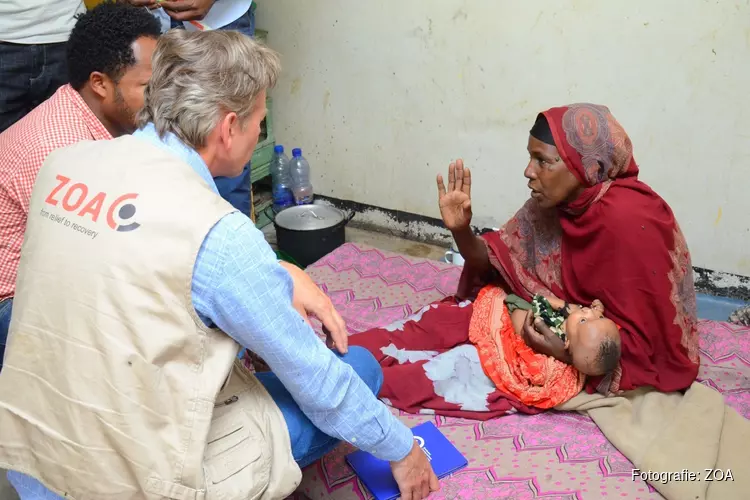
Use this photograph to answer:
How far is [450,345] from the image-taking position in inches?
95.0

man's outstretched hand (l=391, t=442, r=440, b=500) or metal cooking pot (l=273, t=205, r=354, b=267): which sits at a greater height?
man's outstretched hand (l=391, t=442, r=440, b=500)

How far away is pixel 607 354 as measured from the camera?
2.02 m

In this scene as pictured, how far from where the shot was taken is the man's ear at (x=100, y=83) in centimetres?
194

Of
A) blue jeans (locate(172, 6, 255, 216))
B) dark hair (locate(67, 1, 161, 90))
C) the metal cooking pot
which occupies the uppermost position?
dark hair (locate(67, 1, 161, 90))

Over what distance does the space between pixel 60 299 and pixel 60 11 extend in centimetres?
167

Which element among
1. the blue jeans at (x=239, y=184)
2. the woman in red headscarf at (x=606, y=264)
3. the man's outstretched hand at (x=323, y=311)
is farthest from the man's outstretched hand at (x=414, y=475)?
the blue jeans at (x=239, y=184)

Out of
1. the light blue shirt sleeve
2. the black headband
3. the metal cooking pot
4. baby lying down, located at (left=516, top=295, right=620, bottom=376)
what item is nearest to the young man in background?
the light blue shirt sleeve

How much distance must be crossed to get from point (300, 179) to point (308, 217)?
1.70ft

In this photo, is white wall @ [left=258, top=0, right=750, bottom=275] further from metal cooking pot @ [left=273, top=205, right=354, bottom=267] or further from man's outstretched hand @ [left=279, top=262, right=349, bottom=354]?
man's outstretched hand @ [left=279, top=262, right=349, bottom=354]

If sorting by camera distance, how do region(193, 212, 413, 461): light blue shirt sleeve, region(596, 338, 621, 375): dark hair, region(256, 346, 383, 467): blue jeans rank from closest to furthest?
region(193, 212, 413, 461): light blue shirt sleeve < region(256, 346, 383, 467): blue jeans < region(596, 338, 621, 375): dark hair

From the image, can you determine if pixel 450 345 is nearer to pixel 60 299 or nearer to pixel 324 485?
pixel 324 485

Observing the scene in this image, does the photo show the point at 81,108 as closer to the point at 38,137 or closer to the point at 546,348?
the point at 38,137

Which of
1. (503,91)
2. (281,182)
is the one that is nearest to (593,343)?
(503,91)

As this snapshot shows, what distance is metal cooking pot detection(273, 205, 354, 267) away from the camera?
3.32 meters
